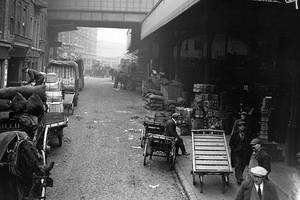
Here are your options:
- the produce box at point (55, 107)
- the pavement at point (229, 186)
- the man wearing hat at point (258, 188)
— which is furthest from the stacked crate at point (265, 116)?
the produce box at point (55, 107)

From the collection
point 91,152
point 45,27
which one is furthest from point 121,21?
point 91,152

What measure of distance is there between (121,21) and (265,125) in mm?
33283

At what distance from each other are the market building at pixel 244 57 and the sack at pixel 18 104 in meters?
7.29

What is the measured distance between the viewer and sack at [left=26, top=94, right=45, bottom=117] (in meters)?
8.43

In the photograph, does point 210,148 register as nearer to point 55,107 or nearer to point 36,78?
point 36,78

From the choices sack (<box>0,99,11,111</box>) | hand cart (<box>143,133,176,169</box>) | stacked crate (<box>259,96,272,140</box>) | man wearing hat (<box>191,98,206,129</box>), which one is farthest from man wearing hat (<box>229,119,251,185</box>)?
man wearing hat (<box>191,98,206,129</box>)

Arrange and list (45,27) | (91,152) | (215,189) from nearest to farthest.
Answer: (215,189)
(91,152)
(45,27)

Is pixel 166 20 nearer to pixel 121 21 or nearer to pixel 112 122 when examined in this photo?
pixel 112 122

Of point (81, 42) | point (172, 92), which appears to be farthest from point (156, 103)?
point (81, 42)

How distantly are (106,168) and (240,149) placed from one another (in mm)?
3713

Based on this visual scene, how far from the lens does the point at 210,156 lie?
377 inches

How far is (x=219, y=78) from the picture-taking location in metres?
→ 21.5

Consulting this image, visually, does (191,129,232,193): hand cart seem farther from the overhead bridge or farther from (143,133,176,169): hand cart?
the overhead bridge

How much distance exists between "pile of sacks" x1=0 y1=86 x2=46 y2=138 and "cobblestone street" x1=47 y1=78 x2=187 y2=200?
171 cm
